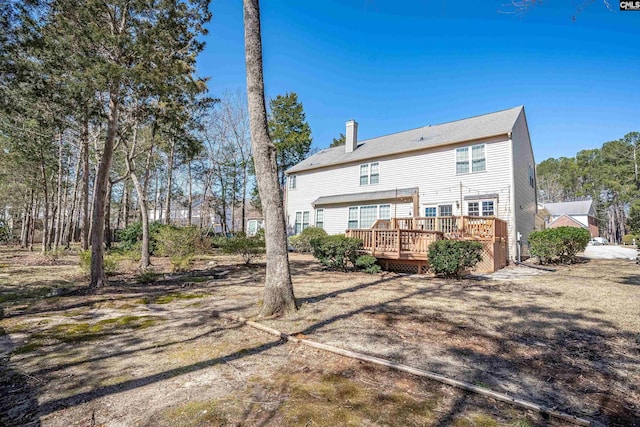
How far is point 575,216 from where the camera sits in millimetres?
43344

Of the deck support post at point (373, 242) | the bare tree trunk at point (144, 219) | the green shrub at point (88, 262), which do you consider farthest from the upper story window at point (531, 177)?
the green shrub at point (88, 262)

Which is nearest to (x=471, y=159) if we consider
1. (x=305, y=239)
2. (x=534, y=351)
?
(x=305, y=239)

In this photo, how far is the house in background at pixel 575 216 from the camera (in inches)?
1674

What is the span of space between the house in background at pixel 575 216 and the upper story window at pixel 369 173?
3585cm

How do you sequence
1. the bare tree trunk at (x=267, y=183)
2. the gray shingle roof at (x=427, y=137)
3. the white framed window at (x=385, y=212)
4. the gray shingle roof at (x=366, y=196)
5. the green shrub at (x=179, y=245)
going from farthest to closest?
the white framed window at (x=385, y=212) → the gray shingle roof at (x=366, y=196) → the gray shingle roof at (x=427, y=137) → the green shrub at (x=179, y=245) → the bare tree trunk at (x=267, y=183)

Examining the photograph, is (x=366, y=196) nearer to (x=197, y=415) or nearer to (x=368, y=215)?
(x=368, y=215)

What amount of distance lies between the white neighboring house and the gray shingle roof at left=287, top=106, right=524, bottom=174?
0.05 metres

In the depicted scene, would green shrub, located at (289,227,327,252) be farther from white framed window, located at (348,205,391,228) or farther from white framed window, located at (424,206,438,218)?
white framed window, located at (424,206,438,218)

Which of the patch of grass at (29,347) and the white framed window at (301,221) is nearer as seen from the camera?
the patch of grass at (29,347)

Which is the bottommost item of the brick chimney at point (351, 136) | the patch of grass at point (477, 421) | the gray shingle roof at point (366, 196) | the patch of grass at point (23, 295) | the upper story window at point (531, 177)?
the patch of grass at point (23, 295)

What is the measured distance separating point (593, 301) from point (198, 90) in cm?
1178

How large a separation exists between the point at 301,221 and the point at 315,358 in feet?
61.0

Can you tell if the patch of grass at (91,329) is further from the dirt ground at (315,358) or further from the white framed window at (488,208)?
the white framed window at (488,208)

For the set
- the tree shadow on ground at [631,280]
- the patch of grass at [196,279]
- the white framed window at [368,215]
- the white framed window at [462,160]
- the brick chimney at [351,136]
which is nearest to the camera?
the tree shadow on ground at [631,280]
